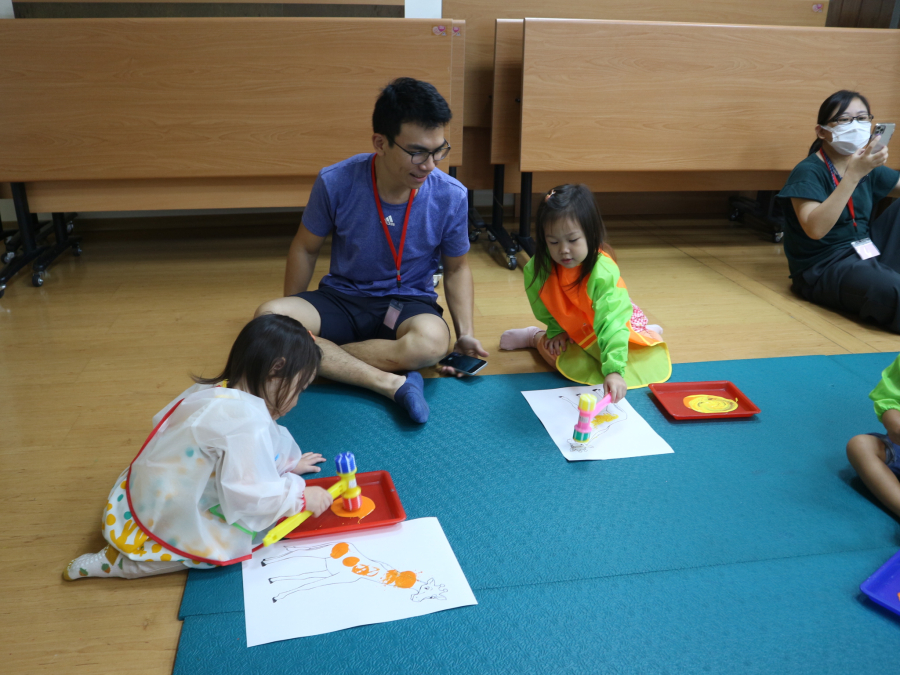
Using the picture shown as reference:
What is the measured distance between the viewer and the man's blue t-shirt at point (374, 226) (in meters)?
1.90

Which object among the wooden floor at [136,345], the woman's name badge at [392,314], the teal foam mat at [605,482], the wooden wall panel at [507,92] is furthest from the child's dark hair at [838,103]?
the woman's name badge at [392,314]

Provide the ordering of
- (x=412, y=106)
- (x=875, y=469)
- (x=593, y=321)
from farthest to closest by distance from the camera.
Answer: (x=593, y=321) → (x=412, y=106) → (x=875, y=469)

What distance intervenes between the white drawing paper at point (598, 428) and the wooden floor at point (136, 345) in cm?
23

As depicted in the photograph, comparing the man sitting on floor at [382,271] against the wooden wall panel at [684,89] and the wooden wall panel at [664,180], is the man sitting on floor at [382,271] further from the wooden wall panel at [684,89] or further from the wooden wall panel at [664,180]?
the wooden wall panel at [664,180]

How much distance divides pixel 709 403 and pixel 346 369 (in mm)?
999

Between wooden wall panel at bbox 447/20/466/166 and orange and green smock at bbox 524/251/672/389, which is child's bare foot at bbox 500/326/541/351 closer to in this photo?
orange and green smock at bbox 524/251/672/389

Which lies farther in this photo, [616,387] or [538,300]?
[538,300]

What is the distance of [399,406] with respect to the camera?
70.3 inches

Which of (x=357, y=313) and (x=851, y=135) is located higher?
(x=851, y=135)

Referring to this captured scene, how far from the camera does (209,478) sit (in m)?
1.15

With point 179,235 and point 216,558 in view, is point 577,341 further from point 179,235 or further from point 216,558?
point 179,235

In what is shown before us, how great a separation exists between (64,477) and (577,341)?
1371 millimetres

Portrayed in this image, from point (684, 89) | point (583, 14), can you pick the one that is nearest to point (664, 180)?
point (684, 89)

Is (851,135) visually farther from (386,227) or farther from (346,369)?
(346,369)
